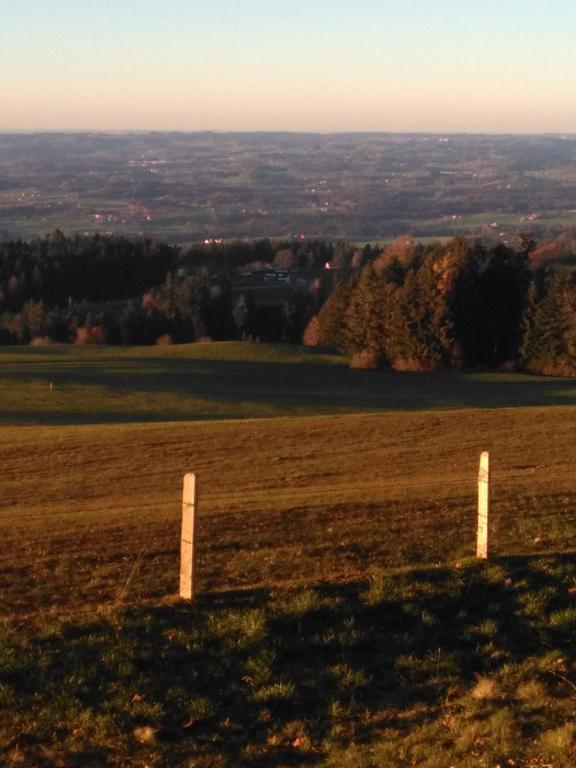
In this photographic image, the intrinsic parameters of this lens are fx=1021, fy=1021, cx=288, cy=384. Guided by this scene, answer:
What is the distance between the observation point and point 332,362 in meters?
62.6

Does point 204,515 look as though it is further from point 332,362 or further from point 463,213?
point 463,213

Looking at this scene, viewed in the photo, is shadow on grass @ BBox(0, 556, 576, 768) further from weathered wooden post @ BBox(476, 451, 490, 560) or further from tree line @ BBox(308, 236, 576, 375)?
tree line @ BBox(308, 236, 576, 375)

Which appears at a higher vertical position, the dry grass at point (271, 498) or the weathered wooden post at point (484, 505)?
the weathered wooden post at point (484, 505)

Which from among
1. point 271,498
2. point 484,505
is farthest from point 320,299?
point 484,505

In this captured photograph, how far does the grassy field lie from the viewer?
8273mm

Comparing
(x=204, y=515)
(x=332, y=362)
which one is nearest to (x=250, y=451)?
(x=204, y=515)

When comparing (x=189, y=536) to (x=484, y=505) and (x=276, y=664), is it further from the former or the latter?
(x=484, y=505)

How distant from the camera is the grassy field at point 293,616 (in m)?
8.27

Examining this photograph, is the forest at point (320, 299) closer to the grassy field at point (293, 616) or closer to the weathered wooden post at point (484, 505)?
the grassy field at point (293, 616)

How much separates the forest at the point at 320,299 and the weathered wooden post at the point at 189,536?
2032 inches

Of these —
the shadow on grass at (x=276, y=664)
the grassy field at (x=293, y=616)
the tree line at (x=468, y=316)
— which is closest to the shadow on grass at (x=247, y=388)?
the tree line at (x=468, y=316)

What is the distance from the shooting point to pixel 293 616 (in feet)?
33.7

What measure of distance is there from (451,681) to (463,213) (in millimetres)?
195285

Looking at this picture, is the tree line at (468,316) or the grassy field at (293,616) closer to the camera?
the grassy field at (293,616)
